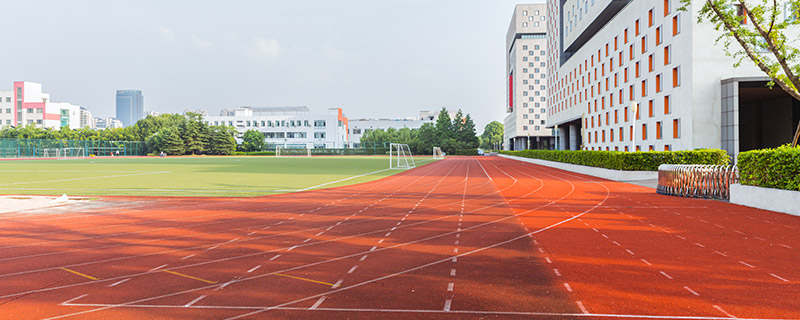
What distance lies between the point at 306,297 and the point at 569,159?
1321 inches

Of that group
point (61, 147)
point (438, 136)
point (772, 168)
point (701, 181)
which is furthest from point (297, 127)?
point (772, 168)

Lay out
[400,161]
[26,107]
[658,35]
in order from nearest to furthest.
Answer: [658,35], [400,161], [26,107]

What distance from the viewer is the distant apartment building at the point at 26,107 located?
365 feet

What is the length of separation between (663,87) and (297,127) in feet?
299

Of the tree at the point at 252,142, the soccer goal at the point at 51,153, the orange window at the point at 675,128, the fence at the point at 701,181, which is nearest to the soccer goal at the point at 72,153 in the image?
the soccer goal at the point at 51,153

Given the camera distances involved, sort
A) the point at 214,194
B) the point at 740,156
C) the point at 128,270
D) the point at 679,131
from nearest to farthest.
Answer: the point at 128,270 → the point at 740,156 → the point at 214,194 → the point at 679,131

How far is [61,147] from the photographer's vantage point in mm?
81938

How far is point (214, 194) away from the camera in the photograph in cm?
1680

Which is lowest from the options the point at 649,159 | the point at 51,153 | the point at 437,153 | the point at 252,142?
the point at 649,159

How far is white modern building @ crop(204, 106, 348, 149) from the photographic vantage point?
110 m

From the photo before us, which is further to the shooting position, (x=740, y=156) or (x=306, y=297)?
(x=740, y=156)

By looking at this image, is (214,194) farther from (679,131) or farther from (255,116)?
(255,116)

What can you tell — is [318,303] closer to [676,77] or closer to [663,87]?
[676,77]

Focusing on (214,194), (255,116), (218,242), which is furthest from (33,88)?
(218,242)
